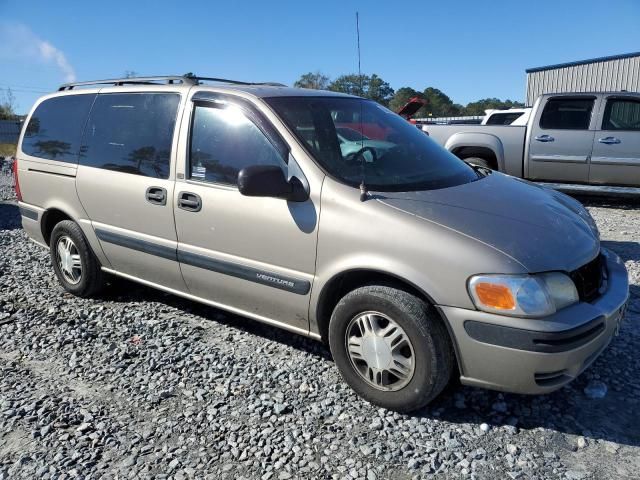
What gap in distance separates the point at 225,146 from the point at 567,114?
23.7 ft

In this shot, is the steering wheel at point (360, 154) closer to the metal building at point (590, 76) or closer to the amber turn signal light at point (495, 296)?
the amber turn signal light at point (495, 296)

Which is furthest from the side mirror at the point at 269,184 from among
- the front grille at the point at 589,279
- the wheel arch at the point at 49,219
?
the wheel arch at the point at 49,219

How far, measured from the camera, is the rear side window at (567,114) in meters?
8.65

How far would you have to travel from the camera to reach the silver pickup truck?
327 inches

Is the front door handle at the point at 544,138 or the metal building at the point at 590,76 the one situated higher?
the metal building at the point at 590,76

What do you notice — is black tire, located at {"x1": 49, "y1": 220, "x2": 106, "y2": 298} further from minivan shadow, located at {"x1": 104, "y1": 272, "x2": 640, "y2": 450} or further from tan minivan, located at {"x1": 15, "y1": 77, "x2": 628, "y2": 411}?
minivan shadow, located at {"x1": 104, "y1": 272, "x2": 640, "y2": 450}

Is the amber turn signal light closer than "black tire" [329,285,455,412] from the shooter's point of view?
Yes

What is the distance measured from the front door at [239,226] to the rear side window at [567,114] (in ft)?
22.7

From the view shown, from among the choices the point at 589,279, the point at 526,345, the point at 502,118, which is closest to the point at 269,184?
the point at 526,345

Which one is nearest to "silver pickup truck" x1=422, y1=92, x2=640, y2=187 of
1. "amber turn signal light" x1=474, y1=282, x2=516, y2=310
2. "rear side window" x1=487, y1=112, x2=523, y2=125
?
"rear side window" x1=487, y1=112, x2=523, y2=125

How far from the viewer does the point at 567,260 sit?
2746mm

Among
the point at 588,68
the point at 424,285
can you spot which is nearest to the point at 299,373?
the point at 424,285

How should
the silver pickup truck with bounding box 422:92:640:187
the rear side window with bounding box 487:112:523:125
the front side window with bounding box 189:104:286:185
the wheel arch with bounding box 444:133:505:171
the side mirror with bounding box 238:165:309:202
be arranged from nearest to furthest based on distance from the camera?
the side mirror with bounding box 238:165:309:202 → the front side window with bounding box 189:104:286:185 → the silver pickup truck with bounding box 422:92:640:187 → the wheel arch with bounding box 444:133:505:171 → the rear side window with bounding box 487:112:523:125

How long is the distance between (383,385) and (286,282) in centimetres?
83
